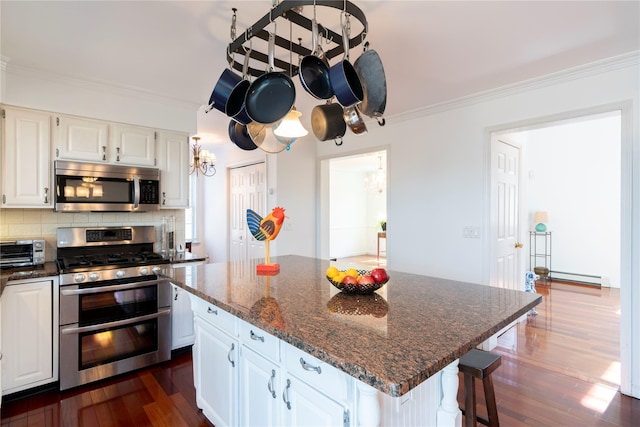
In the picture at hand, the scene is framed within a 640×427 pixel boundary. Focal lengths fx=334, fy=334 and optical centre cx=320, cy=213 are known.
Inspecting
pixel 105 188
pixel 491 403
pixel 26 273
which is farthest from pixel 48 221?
pixel 491 403

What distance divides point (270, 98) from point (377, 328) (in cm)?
109

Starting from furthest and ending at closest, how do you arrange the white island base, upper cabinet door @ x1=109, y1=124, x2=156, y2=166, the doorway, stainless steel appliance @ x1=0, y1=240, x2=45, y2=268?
the doorway
upper cabinet door @ x1=109, y1=124, x2=156, y2=166
stainless steel appliance @ x1=0, y1=240, x2=45, y2=268
the white island base

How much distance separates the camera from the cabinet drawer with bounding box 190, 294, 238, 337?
5.62 feet

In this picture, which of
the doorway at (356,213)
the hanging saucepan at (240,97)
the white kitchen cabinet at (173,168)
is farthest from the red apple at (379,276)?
the doorway at (356,213)

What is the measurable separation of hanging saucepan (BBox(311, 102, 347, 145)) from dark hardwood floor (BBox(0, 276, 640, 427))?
1.98 meters

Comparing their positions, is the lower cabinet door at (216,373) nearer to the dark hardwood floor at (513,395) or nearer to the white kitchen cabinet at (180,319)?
the dark hardwood floor at (513,395)

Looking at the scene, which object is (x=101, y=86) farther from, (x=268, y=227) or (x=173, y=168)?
(x=268, y=227)

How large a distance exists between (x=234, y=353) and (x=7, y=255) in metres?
2.19

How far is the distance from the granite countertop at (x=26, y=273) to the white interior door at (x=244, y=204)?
250 cm

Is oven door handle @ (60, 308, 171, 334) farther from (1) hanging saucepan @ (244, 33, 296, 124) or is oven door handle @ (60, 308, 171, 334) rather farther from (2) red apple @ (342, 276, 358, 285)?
(1) hanging saucepan @ (244, 33, 296, 124)

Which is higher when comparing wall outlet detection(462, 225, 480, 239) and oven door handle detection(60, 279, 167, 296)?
wall outlet detection(462, 225, 480, 239)

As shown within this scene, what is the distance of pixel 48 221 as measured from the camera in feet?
9.46

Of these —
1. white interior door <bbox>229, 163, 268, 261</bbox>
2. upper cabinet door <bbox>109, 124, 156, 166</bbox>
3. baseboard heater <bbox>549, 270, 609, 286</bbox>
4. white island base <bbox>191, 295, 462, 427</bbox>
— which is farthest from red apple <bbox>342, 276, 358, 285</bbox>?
baseboard heater <bbox>549, 270, 609, 286</bbox>

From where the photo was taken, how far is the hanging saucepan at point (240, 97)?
1561 mm
